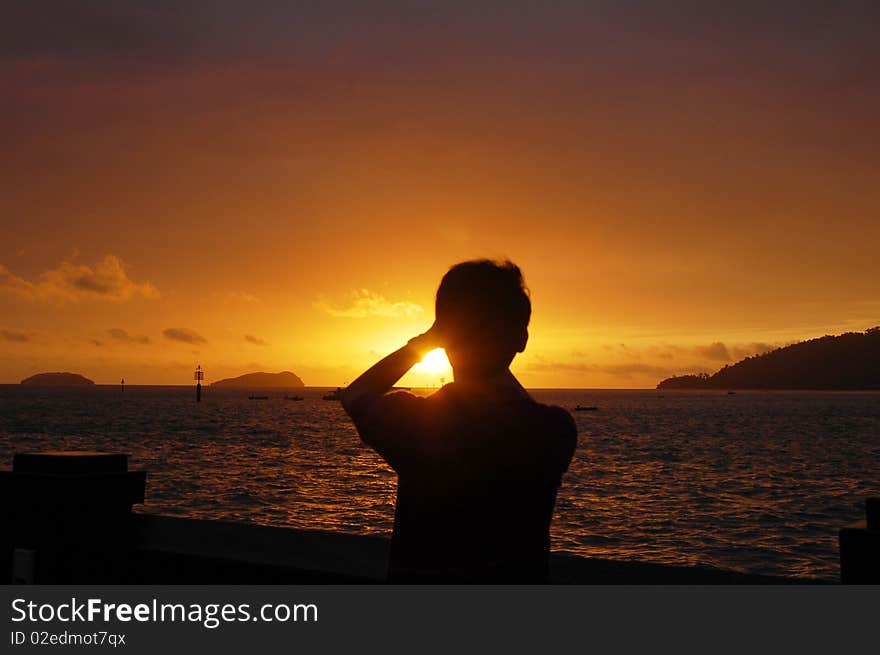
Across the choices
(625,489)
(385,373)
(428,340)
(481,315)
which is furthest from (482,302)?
(625,489)

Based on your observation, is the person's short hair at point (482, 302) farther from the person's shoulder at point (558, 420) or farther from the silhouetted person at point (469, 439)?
the person's shoulder at point (558, 420)

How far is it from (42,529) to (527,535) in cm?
306

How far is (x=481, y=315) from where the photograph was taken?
208 cm

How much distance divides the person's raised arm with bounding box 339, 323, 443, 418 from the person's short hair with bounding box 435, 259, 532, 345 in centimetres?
7

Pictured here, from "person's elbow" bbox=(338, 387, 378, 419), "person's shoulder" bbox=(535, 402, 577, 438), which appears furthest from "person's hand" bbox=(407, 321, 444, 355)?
"person's shoulder" bbox=(535, 402, 577, 438)

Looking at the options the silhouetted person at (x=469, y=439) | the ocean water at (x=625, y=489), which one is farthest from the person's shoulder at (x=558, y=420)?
the ocean water at (x=625, y=489)

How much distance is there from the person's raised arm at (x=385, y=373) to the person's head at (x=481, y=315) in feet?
0.17

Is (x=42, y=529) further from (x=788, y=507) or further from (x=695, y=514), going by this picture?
(x=788, y=507)

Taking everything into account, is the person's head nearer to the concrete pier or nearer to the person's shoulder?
the person's shoulder

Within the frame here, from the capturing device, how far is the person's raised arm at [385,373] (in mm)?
2047

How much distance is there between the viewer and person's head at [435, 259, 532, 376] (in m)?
2.09

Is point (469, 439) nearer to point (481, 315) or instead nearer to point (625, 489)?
point (481, 315)

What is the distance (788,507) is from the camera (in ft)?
103
